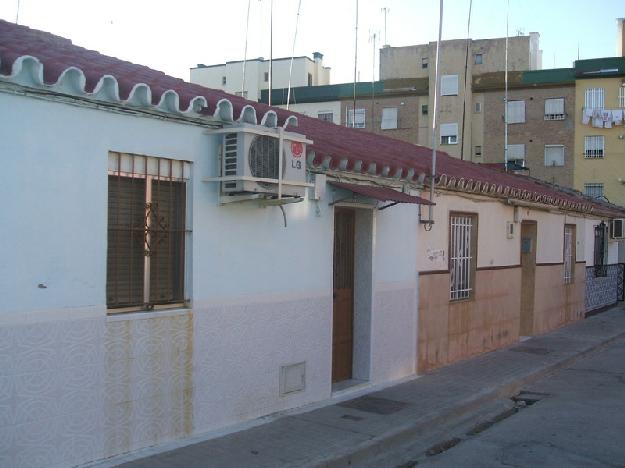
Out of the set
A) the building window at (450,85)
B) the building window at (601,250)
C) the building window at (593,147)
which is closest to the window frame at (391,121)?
the building window at (450,85)

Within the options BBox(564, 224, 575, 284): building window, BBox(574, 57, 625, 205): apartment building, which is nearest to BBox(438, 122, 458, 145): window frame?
BBox(574, 57, 625, 205): apartment building

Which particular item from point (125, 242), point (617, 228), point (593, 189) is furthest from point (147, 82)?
point (593, 189)

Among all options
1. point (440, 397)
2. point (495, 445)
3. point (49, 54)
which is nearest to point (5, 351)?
point (49, 54)

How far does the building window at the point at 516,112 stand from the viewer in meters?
41.1

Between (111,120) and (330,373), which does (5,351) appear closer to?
(111,120)

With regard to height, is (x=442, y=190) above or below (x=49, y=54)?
below

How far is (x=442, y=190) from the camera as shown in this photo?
1068 cm

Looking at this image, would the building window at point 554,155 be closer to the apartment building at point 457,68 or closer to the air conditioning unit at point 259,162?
the apartment building at point 457,68

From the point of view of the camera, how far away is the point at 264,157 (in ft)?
21.9

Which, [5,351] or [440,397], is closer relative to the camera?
[5,351]

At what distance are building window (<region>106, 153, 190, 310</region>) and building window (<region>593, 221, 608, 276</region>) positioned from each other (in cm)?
1634

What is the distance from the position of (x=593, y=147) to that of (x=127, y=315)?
37.9 metres

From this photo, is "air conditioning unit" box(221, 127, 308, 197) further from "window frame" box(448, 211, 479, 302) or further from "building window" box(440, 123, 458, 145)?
"building window" box(440, 123, 458, 145)

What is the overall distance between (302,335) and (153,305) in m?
2.11
